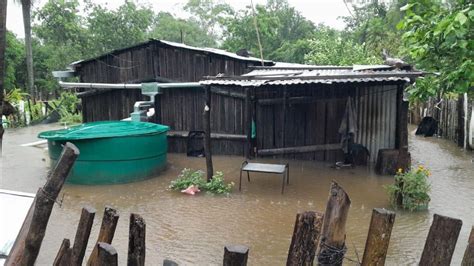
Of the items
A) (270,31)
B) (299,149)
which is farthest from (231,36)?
(299,149)

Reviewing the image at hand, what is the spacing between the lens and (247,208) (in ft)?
27.6

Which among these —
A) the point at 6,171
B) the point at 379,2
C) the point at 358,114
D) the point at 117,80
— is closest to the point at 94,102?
the point at 117,80

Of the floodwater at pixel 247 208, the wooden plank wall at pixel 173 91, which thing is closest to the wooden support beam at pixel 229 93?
the wooden plank wall at pixel 173 91

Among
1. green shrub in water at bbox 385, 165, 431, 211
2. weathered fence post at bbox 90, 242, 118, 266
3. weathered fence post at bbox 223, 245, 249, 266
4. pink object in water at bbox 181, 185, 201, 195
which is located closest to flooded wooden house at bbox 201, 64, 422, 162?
green shrub in water at bbox 385, 165, 431, 211

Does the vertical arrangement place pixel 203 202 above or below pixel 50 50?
below

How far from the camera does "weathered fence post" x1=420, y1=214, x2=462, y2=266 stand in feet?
9.13

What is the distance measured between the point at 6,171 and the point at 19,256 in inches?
376

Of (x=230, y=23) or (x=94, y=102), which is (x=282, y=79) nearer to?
(x=94, y=102)

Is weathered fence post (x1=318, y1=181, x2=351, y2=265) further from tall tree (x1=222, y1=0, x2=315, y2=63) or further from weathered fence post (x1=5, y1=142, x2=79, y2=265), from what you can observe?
tall tree (x1=222, y1=0, x2=315, y2=63)

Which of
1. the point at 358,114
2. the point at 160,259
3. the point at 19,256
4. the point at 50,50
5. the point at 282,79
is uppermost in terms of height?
the point at 50,50

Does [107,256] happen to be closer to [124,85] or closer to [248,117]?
[248,117]

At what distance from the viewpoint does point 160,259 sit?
6.10 metres

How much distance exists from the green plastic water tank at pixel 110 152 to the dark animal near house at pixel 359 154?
548 centimetres

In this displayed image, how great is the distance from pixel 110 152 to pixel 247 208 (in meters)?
4.17
